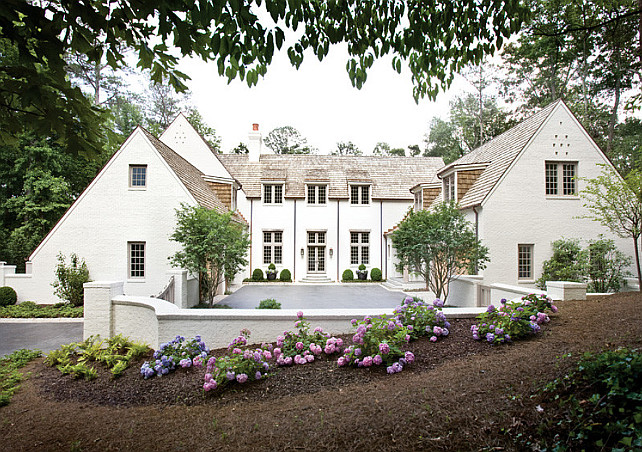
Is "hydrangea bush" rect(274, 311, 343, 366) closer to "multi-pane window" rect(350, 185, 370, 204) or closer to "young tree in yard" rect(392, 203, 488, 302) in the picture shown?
"young tree in yard" rect(392, 203, 488, 302)

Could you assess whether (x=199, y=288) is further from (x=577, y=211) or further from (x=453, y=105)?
(x=453, y=105)

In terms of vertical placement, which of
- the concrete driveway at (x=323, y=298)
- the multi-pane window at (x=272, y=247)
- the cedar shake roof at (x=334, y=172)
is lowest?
the concrete driveway at (x=323, y=298)

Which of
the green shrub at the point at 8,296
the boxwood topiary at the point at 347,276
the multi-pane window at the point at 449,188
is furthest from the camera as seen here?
the boxwood topiary at the point at 347,276

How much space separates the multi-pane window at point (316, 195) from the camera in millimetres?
27000

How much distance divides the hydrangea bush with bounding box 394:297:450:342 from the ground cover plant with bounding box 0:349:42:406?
5.50m

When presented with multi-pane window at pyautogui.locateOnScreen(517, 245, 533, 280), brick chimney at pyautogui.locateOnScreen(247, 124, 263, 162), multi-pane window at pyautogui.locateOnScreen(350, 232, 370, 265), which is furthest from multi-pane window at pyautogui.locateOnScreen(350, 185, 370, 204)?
multi-pane window at pyautogui.locateOnScreen(517, 245, 533, 280)

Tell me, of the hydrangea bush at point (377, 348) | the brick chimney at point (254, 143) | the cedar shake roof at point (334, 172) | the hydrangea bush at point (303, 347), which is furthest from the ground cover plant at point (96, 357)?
the brick chimney at point (254, 143)

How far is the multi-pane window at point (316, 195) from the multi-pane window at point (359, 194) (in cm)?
195

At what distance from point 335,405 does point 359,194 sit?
24.0 metres

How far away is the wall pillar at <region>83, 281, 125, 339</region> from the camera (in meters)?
7.87

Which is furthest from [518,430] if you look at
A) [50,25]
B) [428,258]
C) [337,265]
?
[337,265]

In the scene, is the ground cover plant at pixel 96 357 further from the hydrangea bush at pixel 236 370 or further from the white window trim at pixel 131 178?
the white window trim at pixel 131 178

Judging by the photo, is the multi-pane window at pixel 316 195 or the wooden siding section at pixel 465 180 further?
the multi-pane window at pixel 316 195

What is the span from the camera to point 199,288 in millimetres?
14016
